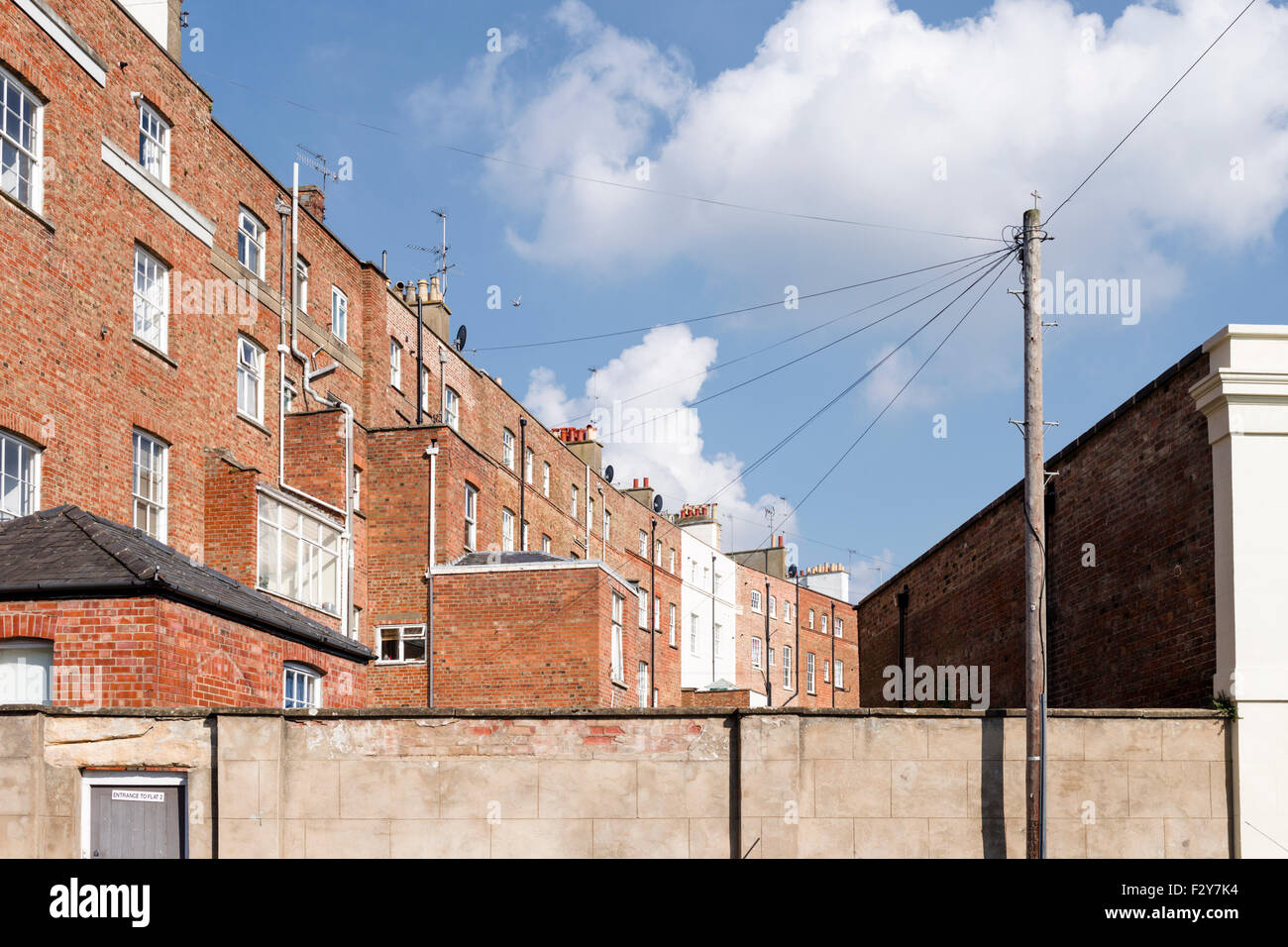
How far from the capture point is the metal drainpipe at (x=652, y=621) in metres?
A: 41.5

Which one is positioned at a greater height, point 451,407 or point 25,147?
point 25,147

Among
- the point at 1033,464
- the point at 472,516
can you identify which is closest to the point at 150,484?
the point at 472,516

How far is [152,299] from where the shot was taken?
1001 inches

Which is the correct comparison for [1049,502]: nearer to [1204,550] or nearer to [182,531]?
[1204,550]

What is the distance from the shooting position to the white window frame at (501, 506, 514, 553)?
123 feet

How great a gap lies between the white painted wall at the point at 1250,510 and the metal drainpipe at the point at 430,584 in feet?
63.8

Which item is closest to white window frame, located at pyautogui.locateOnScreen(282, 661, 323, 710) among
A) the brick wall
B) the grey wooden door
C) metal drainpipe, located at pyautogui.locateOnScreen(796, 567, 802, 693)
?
the grey wooden door

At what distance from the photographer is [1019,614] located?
74.6 feet

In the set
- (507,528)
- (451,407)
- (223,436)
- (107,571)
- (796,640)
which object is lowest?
(796,640)

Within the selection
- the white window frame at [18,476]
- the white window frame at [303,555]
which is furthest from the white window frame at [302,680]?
the white window frame at [303,555]

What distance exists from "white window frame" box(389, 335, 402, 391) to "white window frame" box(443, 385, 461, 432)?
9.41 feet

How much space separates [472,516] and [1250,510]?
22.2 m

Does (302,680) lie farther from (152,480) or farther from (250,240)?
(250,240)
